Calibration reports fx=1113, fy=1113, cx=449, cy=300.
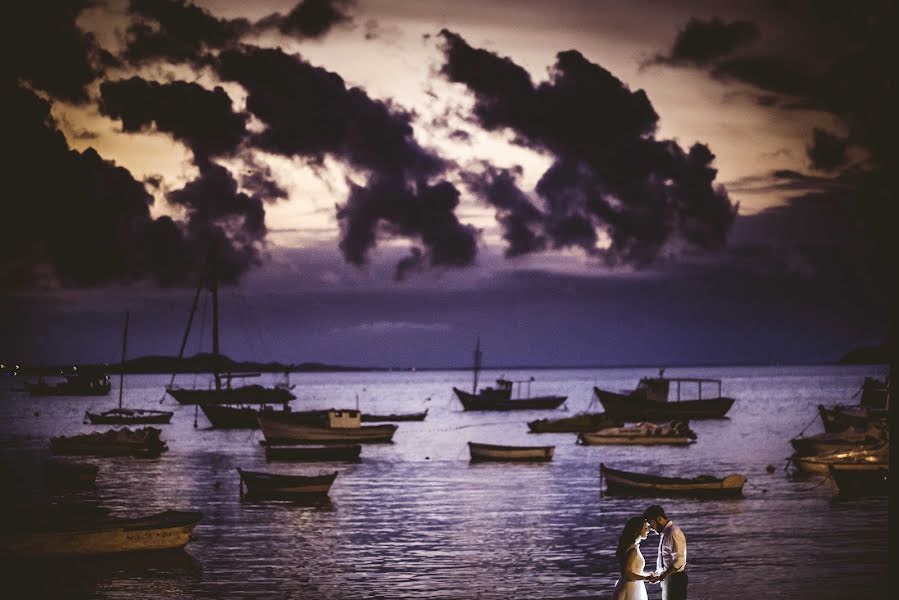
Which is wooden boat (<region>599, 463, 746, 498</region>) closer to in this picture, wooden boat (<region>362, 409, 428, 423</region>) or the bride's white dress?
the bride's white dress

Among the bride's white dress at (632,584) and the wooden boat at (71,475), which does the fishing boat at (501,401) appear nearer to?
the wooden boat at (71,475)

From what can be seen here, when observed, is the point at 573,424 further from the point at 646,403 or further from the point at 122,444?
the point at 122,444

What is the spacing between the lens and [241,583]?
100 ft

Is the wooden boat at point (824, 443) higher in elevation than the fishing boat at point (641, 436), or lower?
higher

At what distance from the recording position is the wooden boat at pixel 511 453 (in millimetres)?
68375

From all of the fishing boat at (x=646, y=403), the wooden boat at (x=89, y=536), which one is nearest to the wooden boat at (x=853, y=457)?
the wooden boat at (x=89, y=536)

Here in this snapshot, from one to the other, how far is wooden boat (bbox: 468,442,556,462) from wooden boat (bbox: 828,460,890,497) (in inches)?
840

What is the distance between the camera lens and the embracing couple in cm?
1606

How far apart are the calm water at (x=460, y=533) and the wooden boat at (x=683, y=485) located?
2.21 feet

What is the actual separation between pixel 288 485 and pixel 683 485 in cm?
1708

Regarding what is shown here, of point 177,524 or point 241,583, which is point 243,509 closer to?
point 177,524

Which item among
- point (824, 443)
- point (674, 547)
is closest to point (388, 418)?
point (824, 443)

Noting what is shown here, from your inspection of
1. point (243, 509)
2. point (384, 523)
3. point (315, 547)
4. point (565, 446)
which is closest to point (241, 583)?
point (315, 547)

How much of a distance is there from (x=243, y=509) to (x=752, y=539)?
67.7 feet
